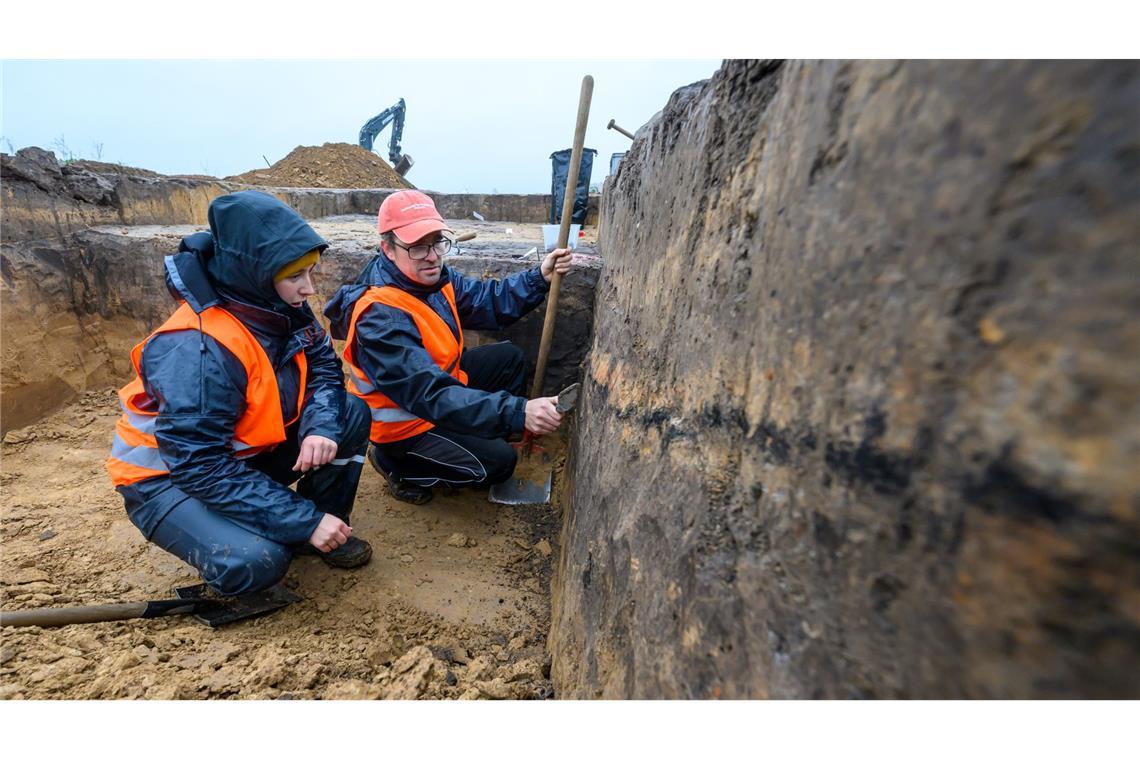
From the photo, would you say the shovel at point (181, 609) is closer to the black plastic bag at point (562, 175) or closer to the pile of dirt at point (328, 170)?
the black plastic bag at point (562, 175)

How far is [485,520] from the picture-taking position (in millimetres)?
2992

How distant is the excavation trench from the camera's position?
65.2 inches

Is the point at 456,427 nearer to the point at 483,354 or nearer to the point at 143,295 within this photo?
the point at 483,354

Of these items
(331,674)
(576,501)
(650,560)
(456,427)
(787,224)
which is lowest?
(331,674)

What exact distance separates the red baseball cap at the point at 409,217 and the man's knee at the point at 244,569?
1.39 metres

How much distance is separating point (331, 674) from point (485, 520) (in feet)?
4.28

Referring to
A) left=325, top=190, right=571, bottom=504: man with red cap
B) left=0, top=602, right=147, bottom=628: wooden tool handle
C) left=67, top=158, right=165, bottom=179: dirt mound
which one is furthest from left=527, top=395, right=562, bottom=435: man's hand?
left=67, top=158, right=165, bottom=179: dirt mound

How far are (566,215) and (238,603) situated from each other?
2168 millimetres

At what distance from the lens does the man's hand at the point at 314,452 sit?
7.45 ft

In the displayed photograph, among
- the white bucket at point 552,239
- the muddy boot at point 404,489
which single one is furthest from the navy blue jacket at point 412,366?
the white bucket at point 552,239

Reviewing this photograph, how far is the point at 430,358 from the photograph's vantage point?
248 centimetres

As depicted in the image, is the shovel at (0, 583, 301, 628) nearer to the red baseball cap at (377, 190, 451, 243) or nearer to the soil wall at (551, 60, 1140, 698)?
the red baseball cap at (377, 190, 451, 243)

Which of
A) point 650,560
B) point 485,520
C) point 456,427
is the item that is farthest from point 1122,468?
point 485,520

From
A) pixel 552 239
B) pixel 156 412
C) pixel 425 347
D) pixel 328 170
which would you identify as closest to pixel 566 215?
pixel 425 347
